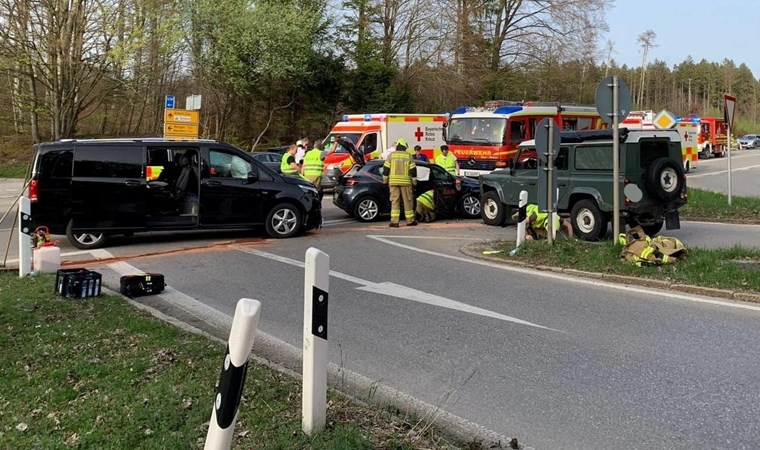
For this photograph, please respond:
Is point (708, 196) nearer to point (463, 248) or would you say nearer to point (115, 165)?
point (463, 248)

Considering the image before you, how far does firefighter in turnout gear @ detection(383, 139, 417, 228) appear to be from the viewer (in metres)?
14.6

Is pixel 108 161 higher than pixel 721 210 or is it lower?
higher

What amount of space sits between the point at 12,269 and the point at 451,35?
1388 inches

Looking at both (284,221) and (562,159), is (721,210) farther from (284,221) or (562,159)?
(284,221)

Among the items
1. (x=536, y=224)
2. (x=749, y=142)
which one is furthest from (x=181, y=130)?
(x=749, y=142)

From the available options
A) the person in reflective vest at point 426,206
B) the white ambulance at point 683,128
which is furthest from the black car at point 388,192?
the white ambulance at point 683,128

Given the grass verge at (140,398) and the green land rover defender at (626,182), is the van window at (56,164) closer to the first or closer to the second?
the grass verge at (140,398)

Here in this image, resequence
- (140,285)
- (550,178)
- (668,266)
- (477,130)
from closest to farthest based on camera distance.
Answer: (140,285) → (668,266) → (550,178) → (477,130)

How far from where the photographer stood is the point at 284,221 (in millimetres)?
12898

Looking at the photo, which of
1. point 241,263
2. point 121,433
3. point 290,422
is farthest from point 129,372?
point 241,263

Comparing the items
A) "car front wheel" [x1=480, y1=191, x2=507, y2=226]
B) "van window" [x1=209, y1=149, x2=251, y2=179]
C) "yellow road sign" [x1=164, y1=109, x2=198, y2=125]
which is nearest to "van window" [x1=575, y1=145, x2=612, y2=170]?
"car front wheel" [x1=480, y1=191, x2=507, y2=226]

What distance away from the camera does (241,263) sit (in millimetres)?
10344

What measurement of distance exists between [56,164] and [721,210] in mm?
14896

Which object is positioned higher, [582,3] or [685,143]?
[582,3]
